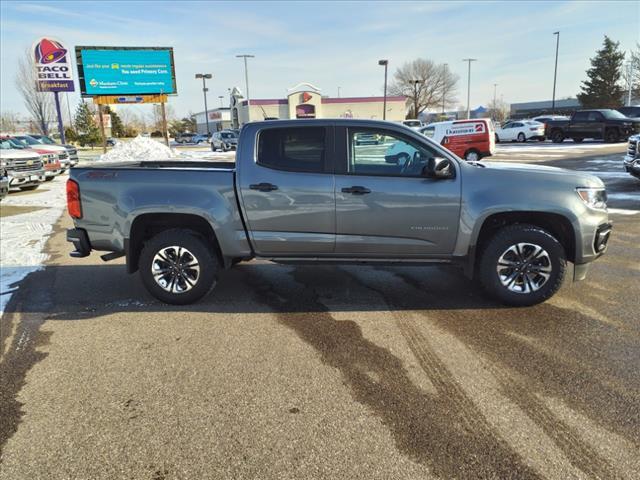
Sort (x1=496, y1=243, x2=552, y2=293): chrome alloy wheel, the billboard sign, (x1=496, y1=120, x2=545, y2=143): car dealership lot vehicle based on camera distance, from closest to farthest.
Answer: (x1=496, y1=243, x2=552, y2=293): chrome alloy wheel < the billboard sign < (x1=496, y1=120, x2=545, y2=143): car dealership lot vehicle

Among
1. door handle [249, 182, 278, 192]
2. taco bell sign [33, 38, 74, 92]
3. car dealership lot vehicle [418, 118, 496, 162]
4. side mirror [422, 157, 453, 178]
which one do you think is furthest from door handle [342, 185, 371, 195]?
taco bell sign [33, 38, 74, 92]

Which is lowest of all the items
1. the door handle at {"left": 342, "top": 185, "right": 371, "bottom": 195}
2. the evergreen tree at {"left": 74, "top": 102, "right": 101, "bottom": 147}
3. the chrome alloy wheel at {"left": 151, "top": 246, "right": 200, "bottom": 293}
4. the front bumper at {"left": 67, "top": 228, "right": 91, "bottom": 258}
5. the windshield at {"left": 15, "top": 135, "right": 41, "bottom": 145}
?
the chrome alloy wheel at {"left": 151, "top": 246, "right": 200, "bottom": 293}

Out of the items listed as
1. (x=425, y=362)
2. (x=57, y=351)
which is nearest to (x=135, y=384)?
(x=57, y=351)

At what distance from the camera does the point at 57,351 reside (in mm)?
3982

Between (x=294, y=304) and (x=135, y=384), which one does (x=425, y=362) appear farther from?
(x=135, y=384)

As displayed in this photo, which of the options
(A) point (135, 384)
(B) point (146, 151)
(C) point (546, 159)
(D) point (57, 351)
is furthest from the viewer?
(B) point (146, 151)

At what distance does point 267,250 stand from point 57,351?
6.81 ft

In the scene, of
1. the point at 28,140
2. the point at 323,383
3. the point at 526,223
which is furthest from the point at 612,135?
A: the point at 323,383

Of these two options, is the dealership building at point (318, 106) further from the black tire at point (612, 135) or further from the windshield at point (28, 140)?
the windshield at point (28, 140)

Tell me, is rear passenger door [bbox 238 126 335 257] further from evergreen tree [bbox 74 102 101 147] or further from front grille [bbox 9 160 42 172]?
evergreen tree [bbox 74 102 101 147]

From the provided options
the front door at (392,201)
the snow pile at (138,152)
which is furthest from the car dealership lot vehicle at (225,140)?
the front door at (392,201)

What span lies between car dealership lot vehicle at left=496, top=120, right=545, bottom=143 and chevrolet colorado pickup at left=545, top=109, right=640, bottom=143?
1769mm

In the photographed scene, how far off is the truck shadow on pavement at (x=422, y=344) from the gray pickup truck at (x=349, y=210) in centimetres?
47

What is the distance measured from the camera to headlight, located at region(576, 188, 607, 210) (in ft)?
14.8
